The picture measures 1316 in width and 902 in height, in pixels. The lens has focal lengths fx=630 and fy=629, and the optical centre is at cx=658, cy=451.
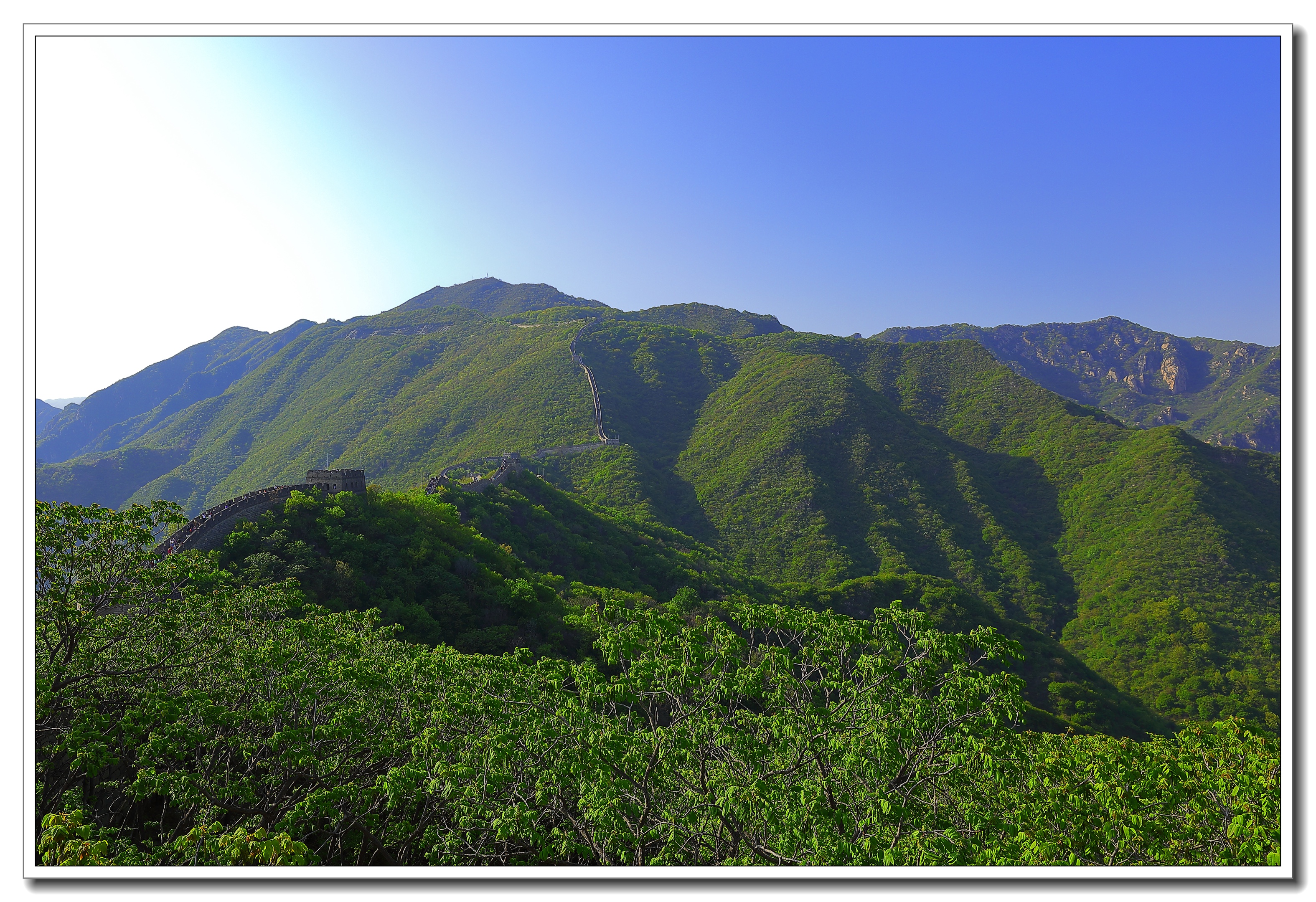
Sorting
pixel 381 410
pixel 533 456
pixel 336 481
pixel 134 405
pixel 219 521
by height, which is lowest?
pixel 219 521

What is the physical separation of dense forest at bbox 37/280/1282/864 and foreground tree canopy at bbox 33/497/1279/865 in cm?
7

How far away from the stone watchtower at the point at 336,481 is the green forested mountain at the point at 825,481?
5.22 metres

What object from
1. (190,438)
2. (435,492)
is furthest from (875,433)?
(190,438)

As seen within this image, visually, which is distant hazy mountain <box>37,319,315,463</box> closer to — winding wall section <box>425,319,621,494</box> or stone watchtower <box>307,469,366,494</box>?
winding wall section <box>425,319,621,494</box>

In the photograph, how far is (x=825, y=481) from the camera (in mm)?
80875

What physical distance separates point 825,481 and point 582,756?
76033 millimetres

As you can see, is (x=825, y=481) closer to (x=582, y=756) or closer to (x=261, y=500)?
(x=261, y=500)

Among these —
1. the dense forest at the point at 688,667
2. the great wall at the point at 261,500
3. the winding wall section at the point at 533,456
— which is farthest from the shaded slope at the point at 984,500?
the great wall at the point at 261,500

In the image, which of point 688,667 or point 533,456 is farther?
point 533,456

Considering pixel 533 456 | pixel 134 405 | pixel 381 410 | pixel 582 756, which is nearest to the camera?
pixel 582 756

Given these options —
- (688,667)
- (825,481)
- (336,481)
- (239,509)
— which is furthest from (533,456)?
(688,667)

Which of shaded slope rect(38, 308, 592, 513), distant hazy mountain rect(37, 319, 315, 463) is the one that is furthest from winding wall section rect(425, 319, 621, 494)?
distant hazy mountain rect(37, 319, 315, 463)

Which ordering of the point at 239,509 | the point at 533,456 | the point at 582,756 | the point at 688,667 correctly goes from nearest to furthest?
the point at 582,756 → the point at 688,667 → the point at 239,509 → the point at 533,456
